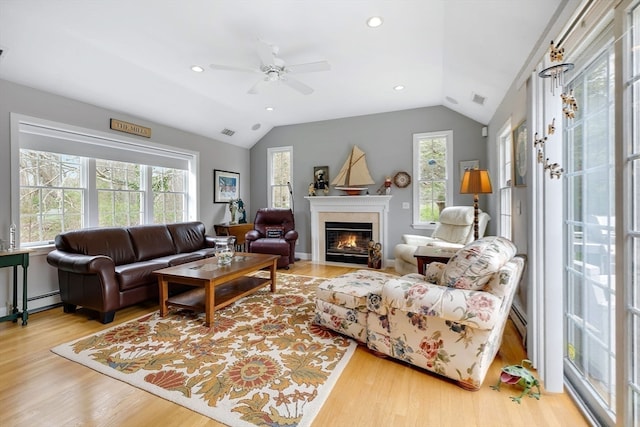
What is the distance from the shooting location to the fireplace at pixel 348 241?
17.7 feet

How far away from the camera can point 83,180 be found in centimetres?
375

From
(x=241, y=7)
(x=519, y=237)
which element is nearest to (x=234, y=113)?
(x=241, y=7)

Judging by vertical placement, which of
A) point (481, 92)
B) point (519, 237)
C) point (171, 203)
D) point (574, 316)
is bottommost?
point (574, 316)

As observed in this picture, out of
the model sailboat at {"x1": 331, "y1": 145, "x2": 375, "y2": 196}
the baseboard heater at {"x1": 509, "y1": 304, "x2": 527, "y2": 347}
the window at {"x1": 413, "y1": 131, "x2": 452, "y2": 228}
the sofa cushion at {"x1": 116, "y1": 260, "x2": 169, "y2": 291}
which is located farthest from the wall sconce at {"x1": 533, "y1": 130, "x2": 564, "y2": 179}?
the sofa cushion at {"x1": 116, "y1": 260, "x2": 169, "y2": 291}

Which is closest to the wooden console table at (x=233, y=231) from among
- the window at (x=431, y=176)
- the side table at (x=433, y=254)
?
the window at (x=431, y=176)

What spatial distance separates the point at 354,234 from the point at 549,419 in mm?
4094

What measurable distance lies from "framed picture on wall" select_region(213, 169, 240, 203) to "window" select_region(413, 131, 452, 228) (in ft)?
12.0

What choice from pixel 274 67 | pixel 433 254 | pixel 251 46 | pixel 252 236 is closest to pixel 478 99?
pixel 433 254

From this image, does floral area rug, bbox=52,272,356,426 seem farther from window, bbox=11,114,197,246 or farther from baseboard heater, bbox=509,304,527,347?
window, bbox=11,114,197,246

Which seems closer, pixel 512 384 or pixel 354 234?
pixel 512 384

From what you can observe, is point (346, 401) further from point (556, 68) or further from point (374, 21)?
point (374, 21)

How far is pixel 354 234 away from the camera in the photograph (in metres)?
5.52

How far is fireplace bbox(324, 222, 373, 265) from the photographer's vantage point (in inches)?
212

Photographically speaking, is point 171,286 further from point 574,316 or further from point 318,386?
point 574,316
